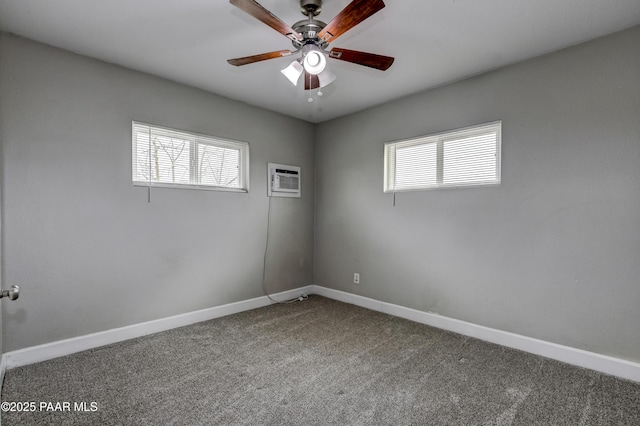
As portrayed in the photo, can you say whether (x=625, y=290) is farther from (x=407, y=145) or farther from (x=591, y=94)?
(x=407, y=145)

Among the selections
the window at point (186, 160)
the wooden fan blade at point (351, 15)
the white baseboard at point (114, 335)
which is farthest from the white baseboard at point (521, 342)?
the wooden fan blade at point (351, 15)

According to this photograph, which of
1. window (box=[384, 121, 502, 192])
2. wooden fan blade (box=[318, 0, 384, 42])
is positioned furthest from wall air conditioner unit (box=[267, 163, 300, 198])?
wooden fan blade (box=[318, 0, 384, 42])

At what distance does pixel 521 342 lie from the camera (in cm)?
260

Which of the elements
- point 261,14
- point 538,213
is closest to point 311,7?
point 261,14

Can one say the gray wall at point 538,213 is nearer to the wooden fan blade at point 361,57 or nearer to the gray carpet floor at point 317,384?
the gray carpet floor at point 317,384

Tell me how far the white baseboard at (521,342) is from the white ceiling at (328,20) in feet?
7.58

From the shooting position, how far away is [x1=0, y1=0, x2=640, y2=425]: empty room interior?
6.43 feet

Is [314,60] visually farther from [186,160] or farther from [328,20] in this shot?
[186,160]

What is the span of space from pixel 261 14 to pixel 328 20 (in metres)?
0.69

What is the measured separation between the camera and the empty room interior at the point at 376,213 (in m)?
1.96

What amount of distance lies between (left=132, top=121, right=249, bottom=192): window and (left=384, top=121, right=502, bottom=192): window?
68.2 inches

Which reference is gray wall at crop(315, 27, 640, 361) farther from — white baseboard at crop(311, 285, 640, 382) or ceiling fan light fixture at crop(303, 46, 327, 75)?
ceiling fan light fixture at crop(303, 46, 327, 75)

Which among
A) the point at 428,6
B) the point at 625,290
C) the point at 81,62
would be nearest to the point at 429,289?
the point at 625,290

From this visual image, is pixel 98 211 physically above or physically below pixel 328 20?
below
